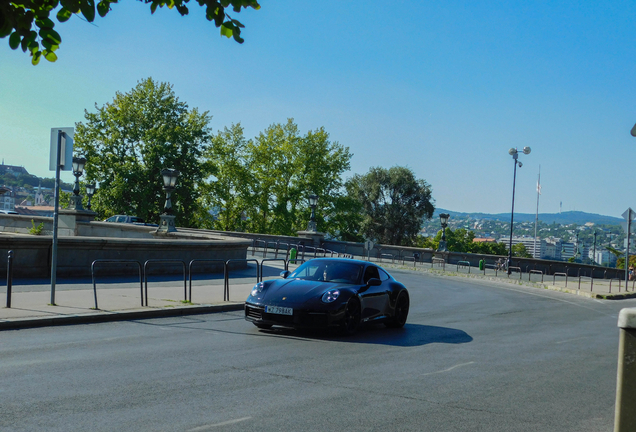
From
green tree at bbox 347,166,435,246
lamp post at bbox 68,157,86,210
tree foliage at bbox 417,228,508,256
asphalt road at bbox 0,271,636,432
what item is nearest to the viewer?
asphalt road at bbox 0,271,636,432

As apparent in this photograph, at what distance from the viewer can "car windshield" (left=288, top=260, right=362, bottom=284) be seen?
12.0 m

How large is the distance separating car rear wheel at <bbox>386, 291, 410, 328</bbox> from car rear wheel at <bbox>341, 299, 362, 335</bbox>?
1382mm

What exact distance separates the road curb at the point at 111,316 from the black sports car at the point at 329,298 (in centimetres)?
215

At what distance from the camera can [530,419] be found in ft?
20.4

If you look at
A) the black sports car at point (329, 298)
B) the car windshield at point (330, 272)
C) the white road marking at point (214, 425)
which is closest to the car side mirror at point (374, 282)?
the black sports car at point (329, 298)

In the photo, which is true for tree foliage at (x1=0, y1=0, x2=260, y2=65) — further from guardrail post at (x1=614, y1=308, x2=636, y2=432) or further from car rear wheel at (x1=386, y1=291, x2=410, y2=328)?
car rear wheel at (x1=386, y1=291, x2=410, y2=328)

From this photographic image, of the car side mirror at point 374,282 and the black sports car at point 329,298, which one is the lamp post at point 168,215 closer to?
the black sports car at point 329,298

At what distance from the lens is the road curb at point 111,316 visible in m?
10.4

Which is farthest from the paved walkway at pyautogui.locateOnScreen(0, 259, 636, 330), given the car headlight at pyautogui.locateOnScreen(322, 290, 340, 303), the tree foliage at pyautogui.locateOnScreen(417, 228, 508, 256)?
the tree foliage at pyautogui.locateOnScreen(417, 228, 508, 256)

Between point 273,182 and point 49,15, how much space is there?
217 feet

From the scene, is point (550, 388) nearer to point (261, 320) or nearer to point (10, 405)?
point (261, 320)

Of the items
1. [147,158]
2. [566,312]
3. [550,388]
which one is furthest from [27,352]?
[147,158]

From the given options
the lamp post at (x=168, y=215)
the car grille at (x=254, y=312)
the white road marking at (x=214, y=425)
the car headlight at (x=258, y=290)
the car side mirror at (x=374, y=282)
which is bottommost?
the white road marking at (x=214, y=425)

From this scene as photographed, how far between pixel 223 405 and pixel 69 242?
1200 centimetres
